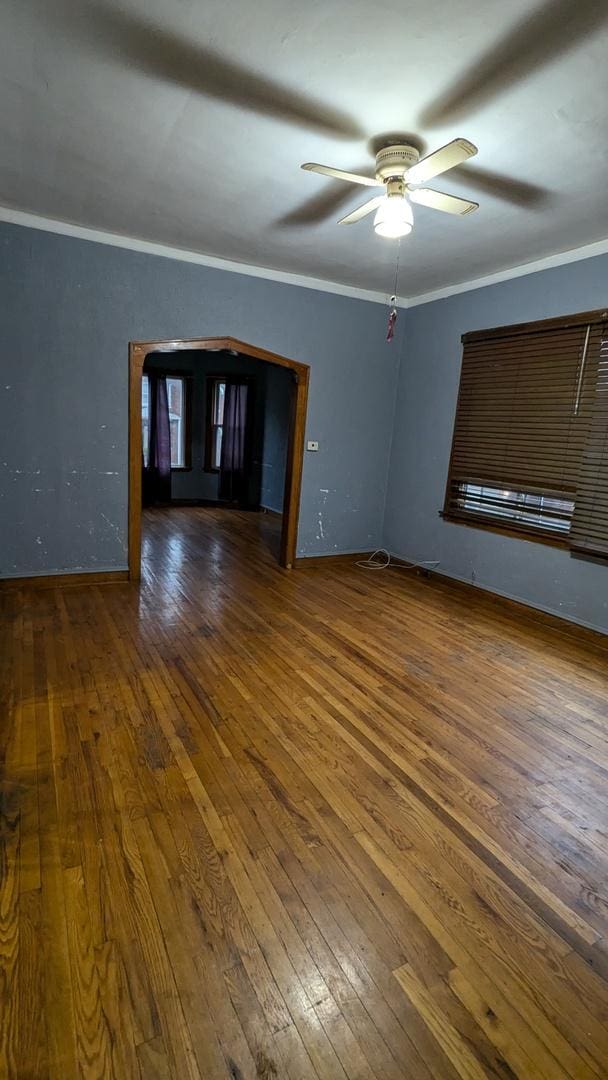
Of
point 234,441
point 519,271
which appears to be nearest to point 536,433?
point 519,271

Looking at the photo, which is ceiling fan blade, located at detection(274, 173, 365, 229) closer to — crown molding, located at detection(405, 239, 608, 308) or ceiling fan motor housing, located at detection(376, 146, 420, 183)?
ceiling fan motor housing, located at detection(376, 146, 420, 183)

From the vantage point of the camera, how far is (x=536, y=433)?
13.1 feet

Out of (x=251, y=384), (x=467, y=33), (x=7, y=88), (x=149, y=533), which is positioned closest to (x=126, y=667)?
(x=7, y=88)

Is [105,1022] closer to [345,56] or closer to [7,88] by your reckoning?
[345,56]

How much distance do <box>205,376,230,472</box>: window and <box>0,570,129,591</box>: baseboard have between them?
4699 millimetres

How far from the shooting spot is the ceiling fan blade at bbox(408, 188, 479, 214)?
7.88ft

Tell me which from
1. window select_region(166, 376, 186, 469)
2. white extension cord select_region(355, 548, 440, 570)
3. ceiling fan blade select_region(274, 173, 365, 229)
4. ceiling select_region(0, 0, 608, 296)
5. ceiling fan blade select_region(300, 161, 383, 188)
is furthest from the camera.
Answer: window select_region(166, 376, 186, 469)

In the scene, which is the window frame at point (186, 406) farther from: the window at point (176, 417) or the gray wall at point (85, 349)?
the gray wall at point (85, 349)

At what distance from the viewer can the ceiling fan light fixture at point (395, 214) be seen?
2447mm

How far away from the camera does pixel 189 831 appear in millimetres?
1694

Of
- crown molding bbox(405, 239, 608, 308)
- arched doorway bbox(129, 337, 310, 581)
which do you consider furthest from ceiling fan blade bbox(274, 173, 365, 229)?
crown molding bbox(405, 239, 608, 308)

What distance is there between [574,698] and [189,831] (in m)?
2.26

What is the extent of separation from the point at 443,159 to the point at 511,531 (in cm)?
294

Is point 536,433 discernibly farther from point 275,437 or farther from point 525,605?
point 275,437
